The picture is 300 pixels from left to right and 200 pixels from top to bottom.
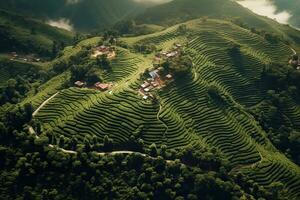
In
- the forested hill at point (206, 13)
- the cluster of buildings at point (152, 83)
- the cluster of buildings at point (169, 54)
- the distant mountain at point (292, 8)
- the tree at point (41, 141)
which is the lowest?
the tree at point (41, 141)

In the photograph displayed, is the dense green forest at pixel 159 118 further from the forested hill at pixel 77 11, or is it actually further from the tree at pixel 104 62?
the forested hill at pixel 77 11

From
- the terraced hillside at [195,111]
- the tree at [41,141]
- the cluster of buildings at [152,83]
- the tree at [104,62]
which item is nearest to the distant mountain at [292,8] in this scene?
the terraced hillside at [195,111]

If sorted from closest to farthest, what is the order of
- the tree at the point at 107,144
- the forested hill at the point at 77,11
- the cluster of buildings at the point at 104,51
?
the tree at the point at 107,144 < the cluster of buildings at the point at 104,51 < the forested hill at the point at 77,11

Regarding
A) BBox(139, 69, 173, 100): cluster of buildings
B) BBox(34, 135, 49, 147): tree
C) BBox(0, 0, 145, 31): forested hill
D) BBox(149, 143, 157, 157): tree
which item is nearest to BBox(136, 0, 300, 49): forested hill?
BBox(0, 0, 145, 31): forested hill

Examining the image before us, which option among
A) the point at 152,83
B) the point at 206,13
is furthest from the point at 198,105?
the point at 206,13

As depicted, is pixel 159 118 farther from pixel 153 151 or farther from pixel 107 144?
pixel 107 144

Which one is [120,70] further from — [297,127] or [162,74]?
[297,127]
